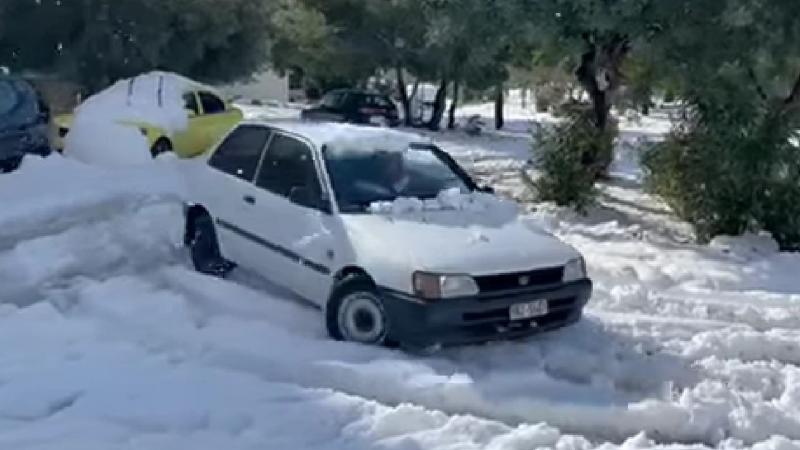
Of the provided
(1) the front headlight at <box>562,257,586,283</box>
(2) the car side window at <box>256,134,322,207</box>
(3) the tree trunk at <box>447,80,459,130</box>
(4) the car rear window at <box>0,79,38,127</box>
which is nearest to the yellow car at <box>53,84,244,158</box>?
(4) the car rear window at <box>0,79,38,127</box>

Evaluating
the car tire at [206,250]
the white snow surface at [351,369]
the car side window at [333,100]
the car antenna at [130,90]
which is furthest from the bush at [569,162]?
the car side window at [333,100]

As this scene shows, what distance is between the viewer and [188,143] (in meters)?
19.2

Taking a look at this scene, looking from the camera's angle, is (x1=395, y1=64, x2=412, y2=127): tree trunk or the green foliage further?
(x1=395, y1=64, x2=412, y2=127): tree trunk

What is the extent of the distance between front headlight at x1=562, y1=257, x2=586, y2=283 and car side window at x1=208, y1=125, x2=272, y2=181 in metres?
2.84

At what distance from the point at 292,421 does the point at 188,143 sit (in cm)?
1376

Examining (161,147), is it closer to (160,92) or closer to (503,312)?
(160,92)

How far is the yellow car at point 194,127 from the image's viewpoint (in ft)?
61.7

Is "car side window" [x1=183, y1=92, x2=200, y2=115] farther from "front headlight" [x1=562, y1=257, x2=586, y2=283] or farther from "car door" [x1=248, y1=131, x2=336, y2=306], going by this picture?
"front headlight" [x1=562, y1=257, x2=586, y2=283]

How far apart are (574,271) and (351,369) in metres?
→ 1.88

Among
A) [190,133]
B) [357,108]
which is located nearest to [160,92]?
[190,133]

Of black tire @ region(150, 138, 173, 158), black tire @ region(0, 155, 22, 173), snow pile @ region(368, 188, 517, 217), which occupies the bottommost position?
black tire @ region(150, 138, 173, 158)

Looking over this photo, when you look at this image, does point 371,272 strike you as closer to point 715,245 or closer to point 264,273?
point 264,273

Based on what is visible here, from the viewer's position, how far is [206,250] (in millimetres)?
9656

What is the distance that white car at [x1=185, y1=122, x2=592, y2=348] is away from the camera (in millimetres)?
7164
